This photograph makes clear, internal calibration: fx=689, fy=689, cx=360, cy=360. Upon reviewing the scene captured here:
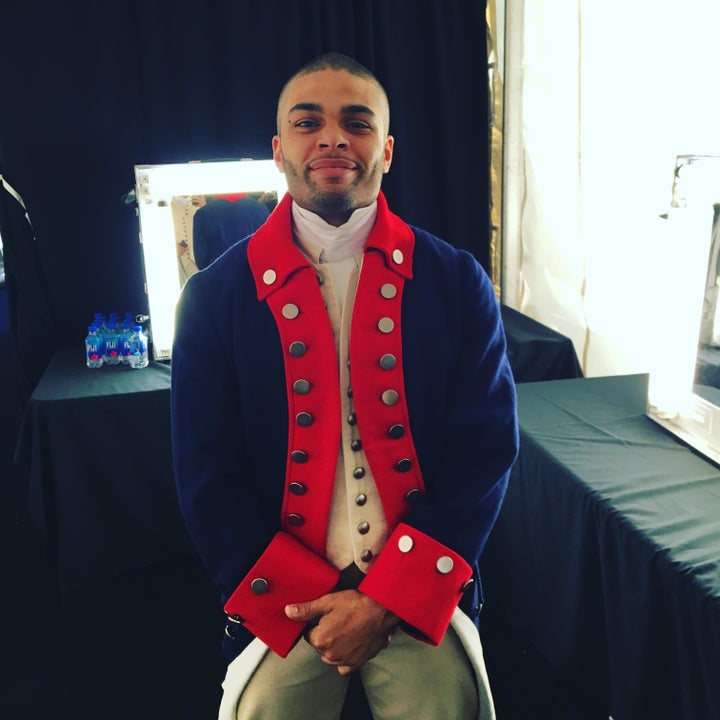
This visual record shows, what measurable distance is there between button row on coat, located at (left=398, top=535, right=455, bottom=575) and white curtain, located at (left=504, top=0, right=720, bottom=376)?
75 cm

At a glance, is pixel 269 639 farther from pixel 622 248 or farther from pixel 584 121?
pixel 584 121

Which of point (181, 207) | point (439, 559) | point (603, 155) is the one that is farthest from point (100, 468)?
point (603, 155)

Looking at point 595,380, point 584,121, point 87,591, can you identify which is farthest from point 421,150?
point 87,591

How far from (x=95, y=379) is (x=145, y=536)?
1.66 ft

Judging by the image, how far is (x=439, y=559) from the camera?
99cm

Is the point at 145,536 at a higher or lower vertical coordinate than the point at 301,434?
lower

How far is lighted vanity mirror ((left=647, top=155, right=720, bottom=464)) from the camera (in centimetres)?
127

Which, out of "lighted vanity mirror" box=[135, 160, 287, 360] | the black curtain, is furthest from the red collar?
the black curtain

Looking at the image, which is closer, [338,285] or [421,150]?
[338,285]

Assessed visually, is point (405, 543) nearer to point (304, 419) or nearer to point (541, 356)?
point (304, 419)

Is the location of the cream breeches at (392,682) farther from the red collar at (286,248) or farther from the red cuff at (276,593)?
the red collar at (286,248)

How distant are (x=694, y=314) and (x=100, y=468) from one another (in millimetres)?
1582

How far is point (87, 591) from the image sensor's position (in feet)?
6.91

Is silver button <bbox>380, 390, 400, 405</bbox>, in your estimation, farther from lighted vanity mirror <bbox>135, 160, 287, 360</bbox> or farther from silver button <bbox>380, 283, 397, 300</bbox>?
lighted vanity mirror <bbox>135, 160, 287, 360</bbox>
